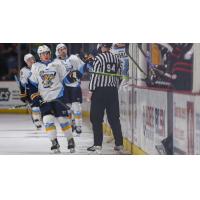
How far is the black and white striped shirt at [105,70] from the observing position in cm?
625

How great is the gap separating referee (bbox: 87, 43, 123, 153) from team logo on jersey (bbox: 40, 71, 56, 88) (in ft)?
1.15

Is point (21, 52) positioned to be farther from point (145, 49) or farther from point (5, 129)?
point (145, 49)

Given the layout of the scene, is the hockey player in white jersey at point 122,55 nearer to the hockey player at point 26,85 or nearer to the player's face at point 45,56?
the player's face at point 45,56

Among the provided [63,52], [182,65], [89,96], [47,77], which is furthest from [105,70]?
[182,65]

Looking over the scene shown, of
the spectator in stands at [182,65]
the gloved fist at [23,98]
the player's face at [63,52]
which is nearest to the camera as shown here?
the spectator in stands at [182,65]

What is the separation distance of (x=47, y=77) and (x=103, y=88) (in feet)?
1.69

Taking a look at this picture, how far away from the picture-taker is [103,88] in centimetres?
629

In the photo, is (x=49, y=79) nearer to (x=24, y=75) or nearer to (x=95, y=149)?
(x=24, y=75)

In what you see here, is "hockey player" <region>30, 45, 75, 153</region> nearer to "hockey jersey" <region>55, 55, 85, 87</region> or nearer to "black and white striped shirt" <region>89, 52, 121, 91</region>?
"hockey jersey" <region>55, 55, 85, 87</region>

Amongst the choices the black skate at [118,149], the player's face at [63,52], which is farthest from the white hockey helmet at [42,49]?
the black skate at [118,149]

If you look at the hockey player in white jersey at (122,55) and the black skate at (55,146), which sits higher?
the hockey player in white jersey at (122,55)

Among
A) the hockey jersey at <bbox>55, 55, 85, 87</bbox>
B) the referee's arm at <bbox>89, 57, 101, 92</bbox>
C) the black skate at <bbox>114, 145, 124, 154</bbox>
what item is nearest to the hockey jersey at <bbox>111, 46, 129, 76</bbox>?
the referee's arm at <bbox>89, 57, 101, 92</bbox>

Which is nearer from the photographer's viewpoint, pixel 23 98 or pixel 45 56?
pixel 45 56
